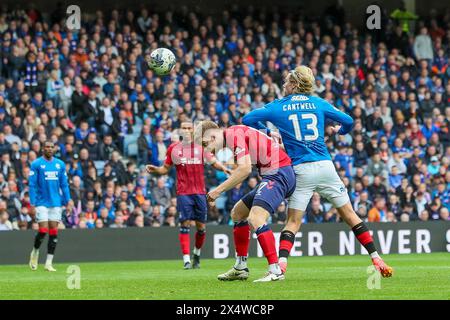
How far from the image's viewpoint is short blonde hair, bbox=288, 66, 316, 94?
485 inches

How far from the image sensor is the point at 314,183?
1248 cm

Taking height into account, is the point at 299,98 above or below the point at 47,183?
above

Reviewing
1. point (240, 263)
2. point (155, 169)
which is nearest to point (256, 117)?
point (240, 263)

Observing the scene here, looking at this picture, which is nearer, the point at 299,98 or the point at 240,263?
the point at 299,98

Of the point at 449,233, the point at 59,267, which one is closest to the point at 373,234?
the point at 449,233

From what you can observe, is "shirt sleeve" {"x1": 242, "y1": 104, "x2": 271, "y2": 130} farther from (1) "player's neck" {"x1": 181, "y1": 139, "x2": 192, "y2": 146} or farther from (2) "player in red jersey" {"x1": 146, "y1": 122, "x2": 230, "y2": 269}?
(1) "player's neck" {"x1": 181, "y1": 139, "x2": 192, "y2": 146}

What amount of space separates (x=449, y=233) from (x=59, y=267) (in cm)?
936

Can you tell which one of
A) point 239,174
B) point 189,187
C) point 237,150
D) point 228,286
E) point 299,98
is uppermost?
point 299,98

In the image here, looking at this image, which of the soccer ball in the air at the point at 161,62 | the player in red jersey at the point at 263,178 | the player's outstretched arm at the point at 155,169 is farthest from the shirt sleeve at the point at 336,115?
the soccer ball in the air at the point at 161,62

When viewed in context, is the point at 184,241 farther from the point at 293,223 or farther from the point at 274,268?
the point at 274,268

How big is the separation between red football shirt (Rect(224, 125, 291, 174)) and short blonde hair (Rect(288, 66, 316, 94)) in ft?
2.29

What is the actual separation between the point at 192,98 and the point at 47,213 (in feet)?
27.0
